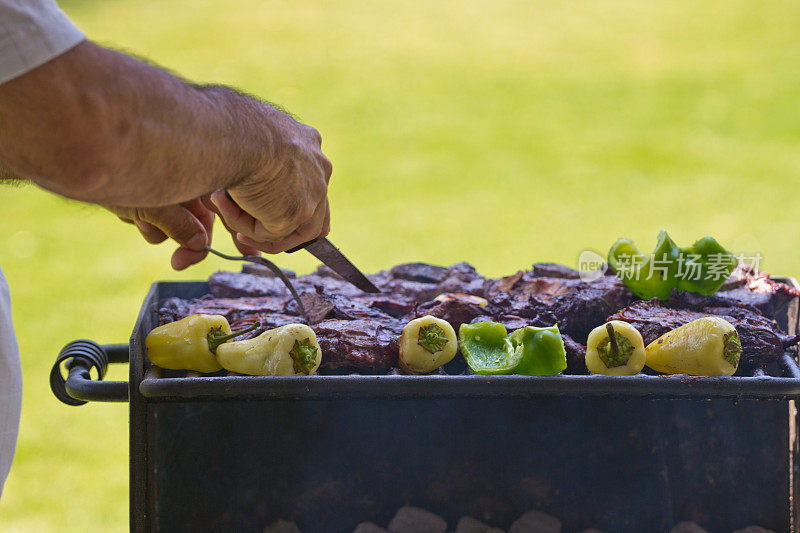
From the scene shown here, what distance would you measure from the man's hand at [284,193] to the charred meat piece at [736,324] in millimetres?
858

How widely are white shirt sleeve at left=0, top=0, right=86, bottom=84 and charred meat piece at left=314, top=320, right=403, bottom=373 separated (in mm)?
929

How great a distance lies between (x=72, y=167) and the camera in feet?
4.56

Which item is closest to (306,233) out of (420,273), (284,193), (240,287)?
(284,193)

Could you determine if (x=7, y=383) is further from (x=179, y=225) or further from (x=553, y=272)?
(x=553, y=272)

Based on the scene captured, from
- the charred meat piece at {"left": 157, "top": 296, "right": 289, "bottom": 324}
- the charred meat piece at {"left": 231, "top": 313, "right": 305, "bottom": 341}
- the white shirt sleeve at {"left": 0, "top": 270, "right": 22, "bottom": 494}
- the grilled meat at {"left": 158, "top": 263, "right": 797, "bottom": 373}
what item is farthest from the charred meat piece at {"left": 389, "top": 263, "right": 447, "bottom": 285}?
the white shirt sleeve at {"left": 0, "top": 270, "right": 22, "bottom": 494}

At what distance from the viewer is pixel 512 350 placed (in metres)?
1.88

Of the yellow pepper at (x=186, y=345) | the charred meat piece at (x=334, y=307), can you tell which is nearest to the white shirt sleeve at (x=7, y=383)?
the yellow pepper at (x=186, y=345)

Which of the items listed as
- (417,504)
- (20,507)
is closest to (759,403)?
(417,504)

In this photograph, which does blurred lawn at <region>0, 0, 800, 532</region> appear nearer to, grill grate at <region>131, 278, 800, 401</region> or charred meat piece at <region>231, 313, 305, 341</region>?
charred meat piece at <region>231, 313, 305, 341</region>

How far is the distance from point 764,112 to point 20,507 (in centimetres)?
903

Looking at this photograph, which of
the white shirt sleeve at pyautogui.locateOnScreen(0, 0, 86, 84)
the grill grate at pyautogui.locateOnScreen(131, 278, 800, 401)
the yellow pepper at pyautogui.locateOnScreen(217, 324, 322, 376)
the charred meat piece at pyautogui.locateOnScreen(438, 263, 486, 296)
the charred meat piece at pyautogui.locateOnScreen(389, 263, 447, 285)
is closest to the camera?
the white shirt sleeve at pyautogui.locateOnScreen(0, 0, 86, 84)

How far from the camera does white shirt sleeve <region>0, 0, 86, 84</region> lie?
1301mm

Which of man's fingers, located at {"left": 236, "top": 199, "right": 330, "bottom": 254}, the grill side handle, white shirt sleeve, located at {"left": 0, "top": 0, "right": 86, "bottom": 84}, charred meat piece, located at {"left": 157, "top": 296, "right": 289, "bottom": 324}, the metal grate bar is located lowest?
the grill side handle

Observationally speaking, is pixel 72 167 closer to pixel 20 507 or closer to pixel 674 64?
pixel 20 507
